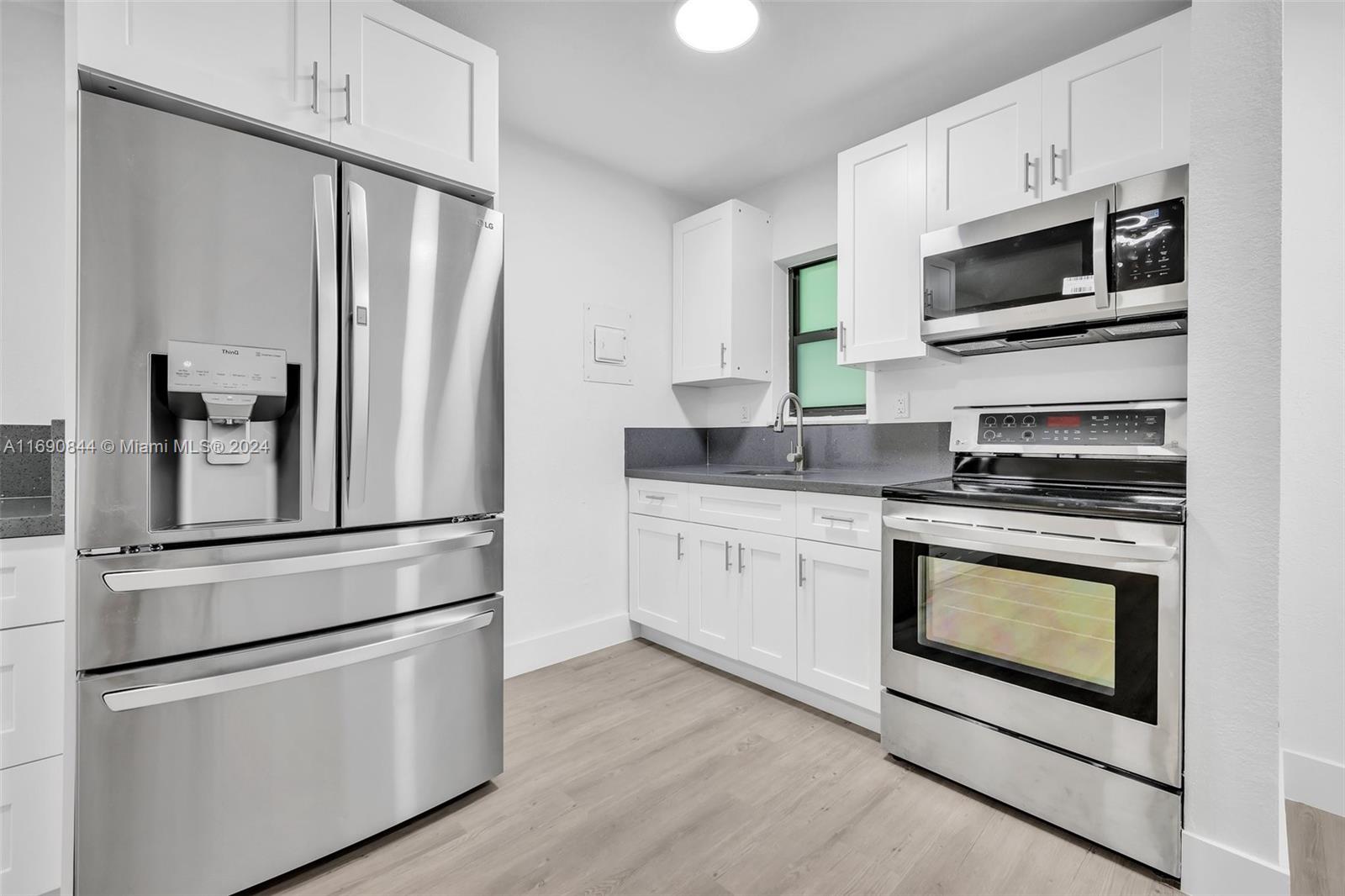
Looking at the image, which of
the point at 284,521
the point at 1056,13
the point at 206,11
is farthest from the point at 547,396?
the point at 1056,13

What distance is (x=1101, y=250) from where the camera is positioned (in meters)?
1.88

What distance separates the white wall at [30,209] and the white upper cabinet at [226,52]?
0.86 m

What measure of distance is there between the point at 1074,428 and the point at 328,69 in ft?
8.43

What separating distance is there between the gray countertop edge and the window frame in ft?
1.28

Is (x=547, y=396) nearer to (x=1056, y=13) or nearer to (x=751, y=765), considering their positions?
(x=751, y=765)

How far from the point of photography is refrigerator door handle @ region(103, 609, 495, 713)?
4.35ft

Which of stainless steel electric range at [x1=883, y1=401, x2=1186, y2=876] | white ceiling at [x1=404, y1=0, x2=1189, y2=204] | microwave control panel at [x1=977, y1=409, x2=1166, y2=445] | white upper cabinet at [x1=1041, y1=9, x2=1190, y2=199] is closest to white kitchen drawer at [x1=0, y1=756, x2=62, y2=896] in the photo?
stainless steel electric range at [x1=883, y1=401, x2=1186, y2=876]

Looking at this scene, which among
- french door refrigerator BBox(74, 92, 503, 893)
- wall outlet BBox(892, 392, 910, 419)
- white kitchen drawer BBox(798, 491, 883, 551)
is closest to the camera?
french door refrigerator BBox(74, 92, 503, 893)

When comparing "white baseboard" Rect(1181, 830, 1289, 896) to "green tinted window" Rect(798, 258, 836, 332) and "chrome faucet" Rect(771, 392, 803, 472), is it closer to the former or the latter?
"chrome faucet" Rect(771, 392, 803, 472)

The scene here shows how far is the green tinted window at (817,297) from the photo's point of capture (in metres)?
3.31

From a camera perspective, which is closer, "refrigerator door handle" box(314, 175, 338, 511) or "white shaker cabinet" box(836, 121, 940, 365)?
"refrigerator door handle" box(314, 175, 338, 511)

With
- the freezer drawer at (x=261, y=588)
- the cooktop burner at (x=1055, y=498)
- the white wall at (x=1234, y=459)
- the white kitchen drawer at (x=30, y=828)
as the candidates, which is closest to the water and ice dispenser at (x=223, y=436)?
the freezer drawer at (x=261, y=588)

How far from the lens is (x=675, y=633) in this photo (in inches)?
118

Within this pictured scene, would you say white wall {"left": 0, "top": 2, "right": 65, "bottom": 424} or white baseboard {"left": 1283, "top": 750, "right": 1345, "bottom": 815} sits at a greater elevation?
white wall {"left": 0, "top": 2, "right": 65, "bottom": 424}
